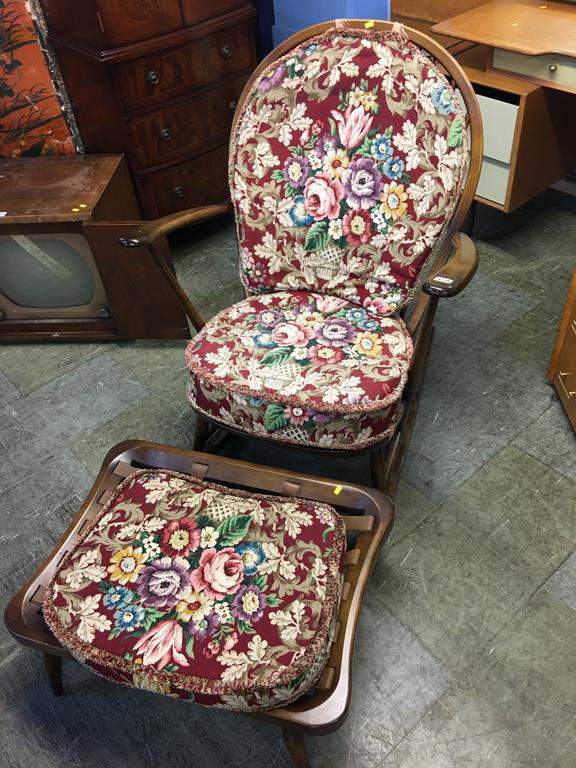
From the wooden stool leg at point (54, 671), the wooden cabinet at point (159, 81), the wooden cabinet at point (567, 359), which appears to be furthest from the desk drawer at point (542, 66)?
the wooden stool leg at point (54, 671)

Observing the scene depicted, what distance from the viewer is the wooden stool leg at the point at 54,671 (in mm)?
1305

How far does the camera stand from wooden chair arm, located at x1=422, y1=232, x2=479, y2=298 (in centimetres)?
130

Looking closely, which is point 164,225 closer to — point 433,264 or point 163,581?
point 433,264

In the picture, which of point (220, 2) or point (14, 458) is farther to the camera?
point (220, 2)

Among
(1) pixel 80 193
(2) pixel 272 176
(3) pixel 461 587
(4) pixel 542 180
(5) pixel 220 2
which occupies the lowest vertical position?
(3) pixel 461 587

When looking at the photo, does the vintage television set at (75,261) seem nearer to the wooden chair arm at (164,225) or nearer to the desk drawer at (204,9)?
the wooden chair arm at (164,225)

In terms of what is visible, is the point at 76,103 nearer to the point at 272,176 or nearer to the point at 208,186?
the point at 208,186

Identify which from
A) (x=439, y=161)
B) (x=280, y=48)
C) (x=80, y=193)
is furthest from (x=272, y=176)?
(x=80, y=193)

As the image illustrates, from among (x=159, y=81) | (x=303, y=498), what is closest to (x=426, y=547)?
(x=303, y=498)

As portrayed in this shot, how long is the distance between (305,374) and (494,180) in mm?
1300

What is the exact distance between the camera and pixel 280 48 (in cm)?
161

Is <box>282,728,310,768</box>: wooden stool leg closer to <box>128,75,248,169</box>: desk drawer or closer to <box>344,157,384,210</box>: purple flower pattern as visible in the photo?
<box>344,157,384,210</box>: purple flower pattern

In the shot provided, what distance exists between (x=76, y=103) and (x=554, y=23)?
162 cm

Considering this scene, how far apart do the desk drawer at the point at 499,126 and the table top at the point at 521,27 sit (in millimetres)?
172
